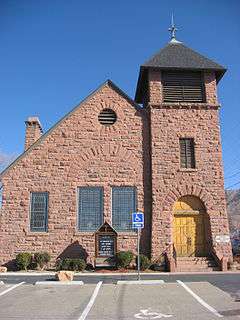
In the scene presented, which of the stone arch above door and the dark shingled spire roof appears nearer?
the stone arch above door

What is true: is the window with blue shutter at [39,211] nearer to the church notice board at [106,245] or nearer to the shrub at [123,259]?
the church notice board at [106,245]

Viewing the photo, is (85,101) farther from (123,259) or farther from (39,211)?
(123,259)

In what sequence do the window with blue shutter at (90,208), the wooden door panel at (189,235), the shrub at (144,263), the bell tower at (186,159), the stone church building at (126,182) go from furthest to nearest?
the window with blue shutter at (90,208), the wooden door panel at (189,235), the bell tower at (186,159), the stone church building at (126,182), the shrub at (144,263)

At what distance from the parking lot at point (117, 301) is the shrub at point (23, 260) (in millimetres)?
5408

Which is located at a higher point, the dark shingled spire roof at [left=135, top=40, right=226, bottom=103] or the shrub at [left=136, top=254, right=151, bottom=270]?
the dark shingled spire roof at [left=135, top=40, right=226, bottom=103]

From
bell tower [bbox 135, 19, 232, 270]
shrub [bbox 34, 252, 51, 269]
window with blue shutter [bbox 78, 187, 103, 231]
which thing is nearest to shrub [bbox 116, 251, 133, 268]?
bell tower [bbox 135, 19, 232, 270]

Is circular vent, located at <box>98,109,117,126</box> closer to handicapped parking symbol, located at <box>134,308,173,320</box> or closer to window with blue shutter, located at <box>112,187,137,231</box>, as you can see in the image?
window with blue shutter, located at <box>112,187,137,231</box>

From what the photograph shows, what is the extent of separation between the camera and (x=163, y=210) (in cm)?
2034

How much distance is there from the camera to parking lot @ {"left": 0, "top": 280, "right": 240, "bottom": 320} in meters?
8.68

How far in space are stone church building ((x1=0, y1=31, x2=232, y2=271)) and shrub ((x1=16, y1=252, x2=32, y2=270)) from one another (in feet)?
2.25

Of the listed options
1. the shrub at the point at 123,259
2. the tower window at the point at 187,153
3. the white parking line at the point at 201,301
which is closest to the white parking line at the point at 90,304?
the white parking line at the point at 201,301

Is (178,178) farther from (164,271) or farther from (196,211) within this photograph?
(164,271)

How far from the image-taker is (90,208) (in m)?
20.6

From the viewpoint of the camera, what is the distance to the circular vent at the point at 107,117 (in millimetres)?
22031
